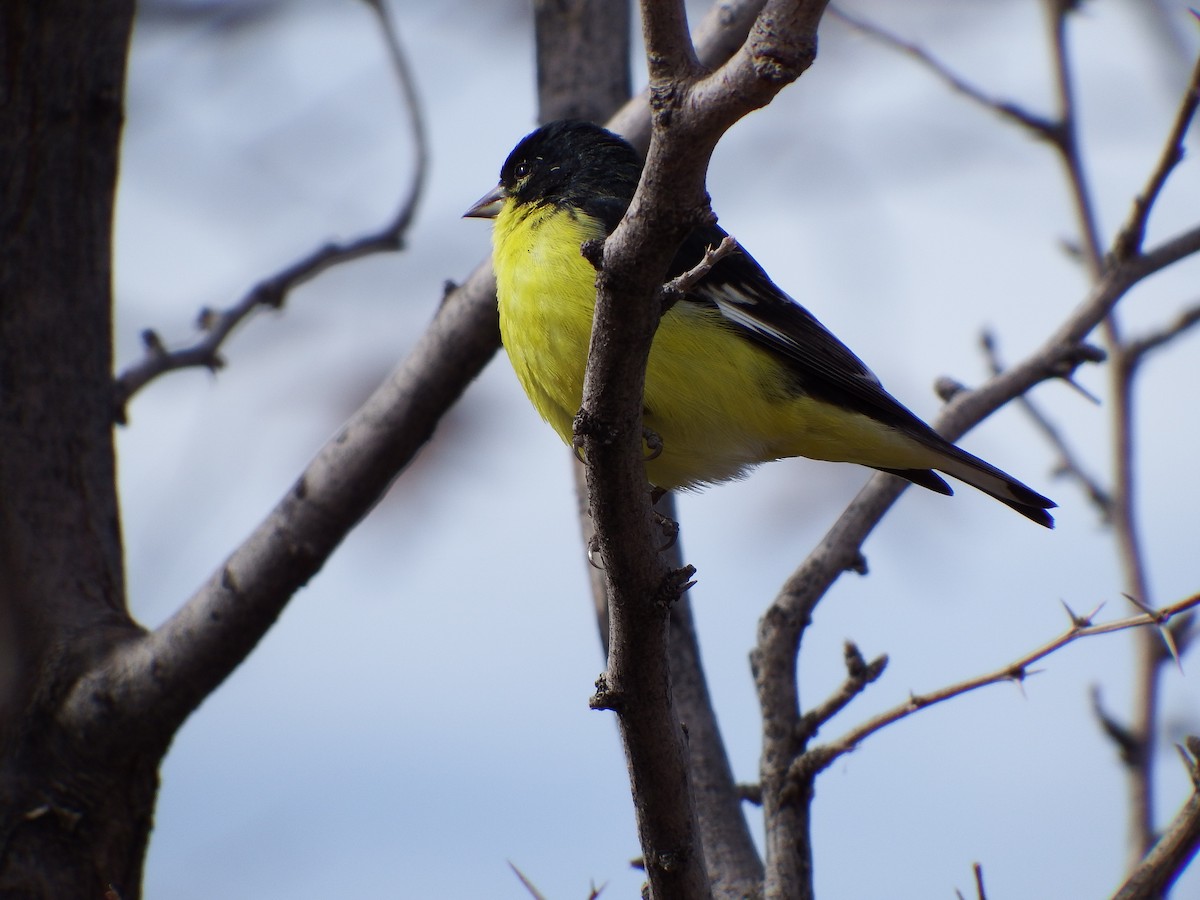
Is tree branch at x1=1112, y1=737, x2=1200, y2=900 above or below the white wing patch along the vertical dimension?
below

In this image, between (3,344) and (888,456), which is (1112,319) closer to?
(888,456)

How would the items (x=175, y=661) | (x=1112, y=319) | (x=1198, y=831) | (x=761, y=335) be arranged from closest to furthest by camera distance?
(x=1198, y=831) < (x=175, y=661) < (x=761, y=335) < (x=1112, y=319)

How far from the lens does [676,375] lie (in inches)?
147

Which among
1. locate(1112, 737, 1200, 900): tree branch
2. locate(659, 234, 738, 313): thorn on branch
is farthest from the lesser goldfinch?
locate(1112, 737, 1200, 900): tree branch

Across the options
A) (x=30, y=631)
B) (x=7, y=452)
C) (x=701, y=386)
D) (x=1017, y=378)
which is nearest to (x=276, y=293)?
(x=7, y=452)

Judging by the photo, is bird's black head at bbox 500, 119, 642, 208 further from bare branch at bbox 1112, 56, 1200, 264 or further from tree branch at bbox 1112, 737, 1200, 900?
tree branch at bbox 1112, 737, 1200, 900

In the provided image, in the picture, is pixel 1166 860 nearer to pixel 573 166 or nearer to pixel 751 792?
pixel 751 792

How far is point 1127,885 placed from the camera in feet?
8.57

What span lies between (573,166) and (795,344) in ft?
3.54

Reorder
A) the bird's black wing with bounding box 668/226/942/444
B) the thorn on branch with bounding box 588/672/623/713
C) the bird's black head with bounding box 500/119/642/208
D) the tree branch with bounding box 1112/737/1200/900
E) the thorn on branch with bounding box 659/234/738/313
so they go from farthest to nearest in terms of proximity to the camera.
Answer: the bird's black head with bounding box 500/119/642/208
the bird's black wing with bounding box 668/226/942/444
the thorn on branch with bounding box 588/672/623/713
the tree branch with bounding box 1112/737/1200/900
the thorn on branch with bounding box 659/234/738/313

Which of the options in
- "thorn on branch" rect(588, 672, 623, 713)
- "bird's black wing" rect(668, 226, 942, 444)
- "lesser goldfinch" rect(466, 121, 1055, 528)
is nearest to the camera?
"thorn on branch" rect(588, 672, 623, 713)

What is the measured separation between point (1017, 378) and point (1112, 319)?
762 millimetres

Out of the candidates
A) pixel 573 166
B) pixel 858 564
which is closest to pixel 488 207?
pixel 573 166

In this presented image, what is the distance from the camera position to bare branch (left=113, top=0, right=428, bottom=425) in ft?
14.3
